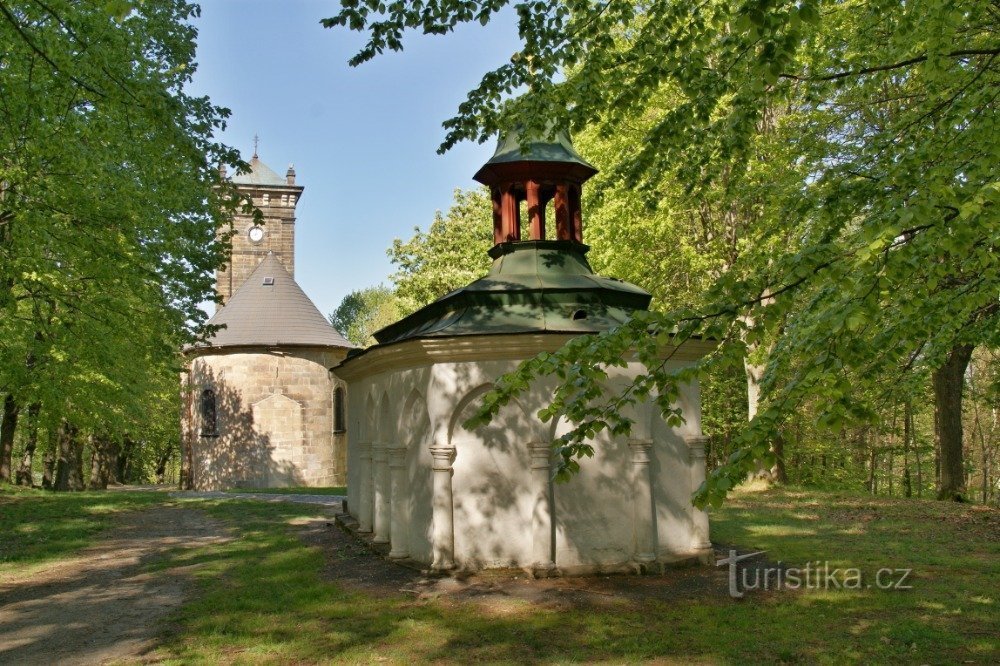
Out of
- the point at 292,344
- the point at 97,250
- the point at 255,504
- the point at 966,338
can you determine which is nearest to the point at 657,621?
the point at 966,338

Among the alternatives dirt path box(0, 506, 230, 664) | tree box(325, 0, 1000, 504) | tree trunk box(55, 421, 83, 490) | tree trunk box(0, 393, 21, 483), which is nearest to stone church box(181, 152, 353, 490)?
tree trunk box(55, 421, 83, 490)

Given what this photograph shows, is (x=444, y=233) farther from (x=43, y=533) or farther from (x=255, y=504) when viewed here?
(x=43, y=533)

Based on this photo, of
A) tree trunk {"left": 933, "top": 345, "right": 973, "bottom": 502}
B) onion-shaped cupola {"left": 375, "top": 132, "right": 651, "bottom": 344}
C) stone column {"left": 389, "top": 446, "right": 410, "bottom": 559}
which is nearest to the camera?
onion-shaped cupola {"left": 375, "top": 132, "right": 651, "bottom": 344}

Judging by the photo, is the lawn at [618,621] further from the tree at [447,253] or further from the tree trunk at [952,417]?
the tree at [447,253]

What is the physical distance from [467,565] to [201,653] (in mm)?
3569

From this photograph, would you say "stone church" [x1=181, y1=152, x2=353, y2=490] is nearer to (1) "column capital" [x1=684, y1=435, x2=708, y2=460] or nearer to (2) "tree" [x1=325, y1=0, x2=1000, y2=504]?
(1) "column capital" [x1=684, y1=435, x2=708, y2=460]

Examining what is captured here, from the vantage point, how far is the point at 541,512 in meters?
9.66

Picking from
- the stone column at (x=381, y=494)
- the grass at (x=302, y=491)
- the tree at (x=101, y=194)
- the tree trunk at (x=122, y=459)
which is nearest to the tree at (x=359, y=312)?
the tree trunk at (x=122, y=459)

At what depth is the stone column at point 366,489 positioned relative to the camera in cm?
1341

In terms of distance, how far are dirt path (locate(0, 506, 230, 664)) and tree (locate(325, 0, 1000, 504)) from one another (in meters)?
4.45

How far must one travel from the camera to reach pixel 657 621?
302 inches

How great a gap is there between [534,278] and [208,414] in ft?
77.5

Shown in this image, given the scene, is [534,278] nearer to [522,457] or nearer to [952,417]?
[522,457]

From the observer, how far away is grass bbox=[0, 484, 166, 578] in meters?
12.3
